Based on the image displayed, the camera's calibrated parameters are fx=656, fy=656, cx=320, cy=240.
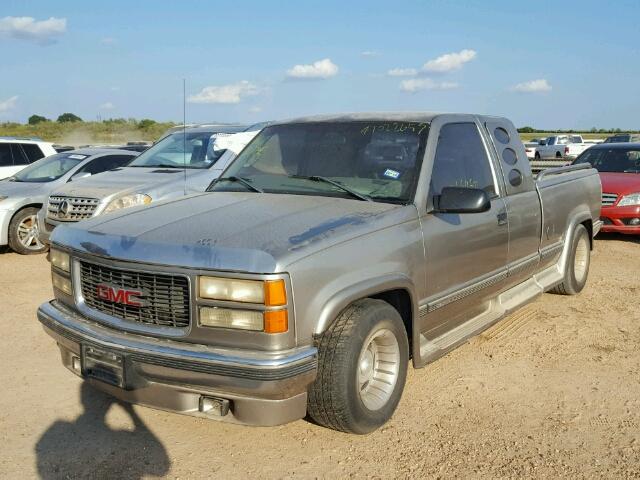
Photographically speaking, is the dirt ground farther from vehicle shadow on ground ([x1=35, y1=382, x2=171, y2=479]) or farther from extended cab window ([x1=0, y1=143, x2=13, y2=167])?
extended cab window ([x1=0, y1=143, x2=13, y2=167])

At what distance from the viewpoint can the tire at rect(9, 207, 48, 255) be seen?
30.6ft

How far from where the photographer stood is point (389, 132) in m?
4.50

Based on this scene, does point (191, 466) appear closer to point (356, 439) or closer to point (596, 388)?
→ point (356, 439)

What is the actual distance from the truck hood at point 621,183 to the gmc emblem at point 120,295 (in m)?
8.69

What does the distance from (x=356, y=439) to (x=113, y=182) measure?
18.3 feet

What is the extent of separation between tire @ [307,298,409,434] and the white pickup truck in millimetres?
32727

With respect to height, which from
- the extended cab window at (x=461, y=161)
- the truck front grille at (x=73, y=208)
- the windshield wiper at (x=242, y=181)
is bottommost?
the truck front grille at (x=73, y=208)

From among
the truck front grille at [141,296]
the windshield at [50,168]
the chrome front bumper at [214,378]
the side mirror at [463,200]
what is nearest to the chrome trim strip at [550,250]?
the side mirror at [463,200]

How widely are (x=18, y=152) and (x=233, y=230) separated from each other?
32.7ft

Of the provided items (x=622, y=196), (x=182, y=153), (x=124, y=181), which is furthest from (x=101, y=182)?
A: (x=622, y=196)

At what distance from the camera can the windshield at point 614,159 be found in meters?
10.9

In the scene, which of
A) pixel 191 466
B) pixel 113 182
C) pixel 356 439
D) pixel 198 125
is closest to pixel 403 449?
pixel 356 439

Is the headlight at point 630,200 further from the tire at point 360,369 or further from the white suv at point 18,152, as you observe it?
the white suv at point 18,152

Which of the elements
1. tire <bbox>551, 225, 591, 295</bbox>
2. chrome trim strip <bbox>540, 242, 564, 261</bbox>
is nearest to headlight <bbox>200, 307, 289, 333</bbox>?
chrome trim strip <bbox>540, 242, 564, 261</bbox>
